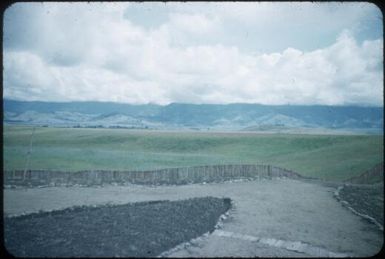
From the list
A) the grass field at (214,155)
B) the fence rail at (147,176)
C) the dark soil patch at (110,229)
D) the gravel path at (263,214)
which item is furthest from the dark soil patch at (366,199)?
the grass field at (214,155)

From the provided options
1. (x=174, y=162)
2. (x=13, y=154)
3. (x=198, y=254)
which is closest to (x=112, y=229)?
(x=198, y=254)

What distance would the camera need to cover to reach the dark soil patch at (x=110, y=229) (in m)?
9.79

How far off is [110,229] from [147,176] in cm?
1300

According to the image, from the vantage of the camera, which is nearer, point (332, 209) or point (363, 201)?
point (332, 209)

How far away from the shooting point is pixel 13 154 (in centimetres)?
3872

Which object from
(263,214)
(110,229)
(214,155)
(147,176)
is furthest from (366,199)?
(214,155)

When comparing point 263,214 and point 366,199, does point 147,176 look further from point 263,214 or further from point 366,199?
point 366,199

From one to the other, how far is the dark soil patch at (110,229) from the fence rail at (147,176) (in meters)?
8.21

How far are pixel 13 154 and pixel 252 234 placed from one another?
119ft

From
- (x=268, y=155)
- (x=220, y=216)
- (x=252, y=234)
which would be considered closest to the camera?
(x=252, y=234)

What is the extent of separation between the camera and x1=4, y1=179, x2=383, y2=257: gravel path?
10.6 m

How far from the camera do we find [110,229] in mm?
11820

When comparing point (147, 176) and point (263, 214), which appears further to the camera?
point (147, 176)

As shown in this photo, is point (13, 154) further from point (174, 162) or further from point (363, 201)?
point (363, 201)
